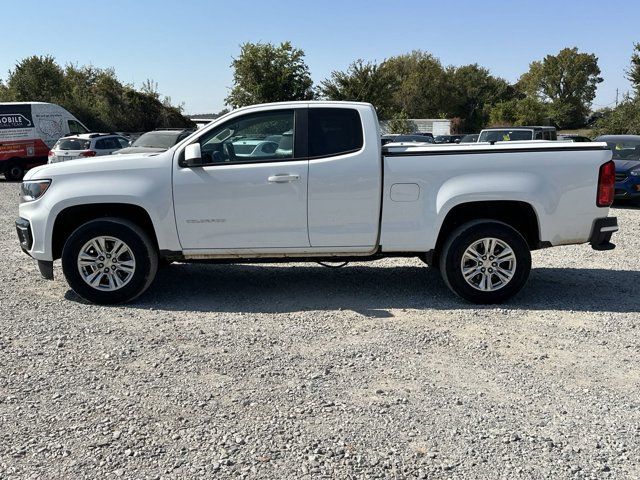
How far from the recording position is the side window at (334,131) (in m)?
5.91

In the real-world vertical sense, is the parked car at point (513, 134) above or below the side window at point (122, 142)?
above

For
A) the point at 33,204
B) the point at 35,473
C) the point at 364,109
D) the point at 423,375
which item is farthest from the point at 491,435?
the point at 33,204

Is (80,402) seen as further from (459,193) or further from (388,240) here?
(459,193)

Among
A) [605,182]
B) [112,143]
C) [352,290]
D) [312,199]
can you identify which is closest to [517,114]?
[112,143]

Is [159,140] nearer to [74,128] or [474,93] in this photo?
[74,128]

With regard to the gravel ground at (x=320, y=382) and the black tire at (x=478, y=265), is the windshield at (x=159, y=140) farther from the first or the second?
the black tire at (x=478, y=265)

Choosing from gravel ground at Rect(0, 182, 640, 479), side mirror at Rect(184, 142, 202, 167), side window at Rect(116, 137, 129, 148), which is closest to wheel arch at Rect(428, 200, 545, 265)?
gravel ground at Rect(0, 182, 640, 479)

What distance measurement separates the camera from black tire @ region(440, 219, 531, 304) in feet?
19.3

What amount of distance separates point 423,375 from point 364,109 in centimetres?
287

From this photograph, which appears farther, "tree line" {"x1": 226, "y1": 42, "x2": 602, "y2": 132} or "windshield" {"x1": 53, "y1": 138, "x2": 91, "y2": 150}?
"tree line" {"x1": 226, "y1": 42, "x2": 602, "y2": 132}

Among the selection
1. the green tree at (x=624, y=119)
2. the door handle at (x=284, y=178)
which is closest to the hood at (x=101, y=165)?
the door handle at (x=284, y=178)

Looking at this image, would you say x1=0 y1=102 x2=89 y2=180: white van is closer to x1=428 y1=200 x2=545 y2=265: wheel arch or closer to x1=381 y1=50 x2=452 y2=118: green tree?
x1=428 y1=200 x2=545 y2=265: wheel arch

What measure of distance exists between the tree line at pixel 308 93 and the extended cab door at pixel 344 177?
31.3 metres

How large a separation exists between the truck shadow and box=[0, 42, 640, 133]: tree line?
2960 cm
